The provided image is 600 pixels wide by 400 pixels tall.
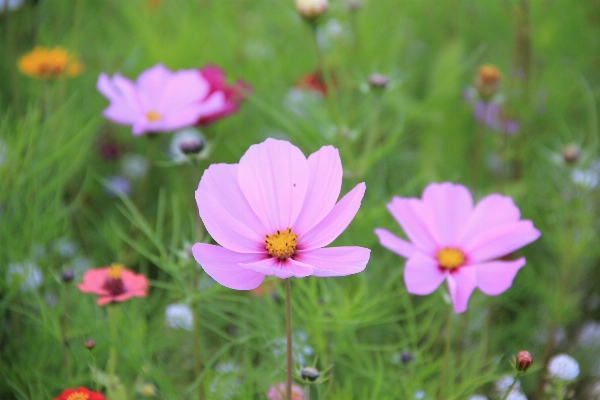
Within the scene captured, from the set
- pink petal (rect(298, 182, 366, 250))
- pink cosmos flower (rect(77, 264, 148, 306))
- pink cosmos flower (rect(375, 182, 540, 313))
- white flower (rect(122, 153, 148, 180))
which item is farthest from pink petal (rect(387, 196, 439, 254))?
white flower (rect(122, 153, 148, 180))

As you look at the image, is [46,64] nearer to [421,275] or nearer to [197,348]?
[197,348]

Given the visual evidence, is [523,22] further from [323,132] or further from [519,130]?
[323,132]

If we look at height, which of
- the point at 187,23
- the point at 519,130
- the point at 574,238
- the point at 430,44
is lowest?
the point at 574,238

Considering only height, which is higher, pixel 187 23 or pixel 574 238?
pixel 187 23

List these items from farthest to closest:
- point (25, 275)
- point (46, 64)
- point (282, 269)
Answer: point (46, 64) → point (25, 275) → point (282, 269)

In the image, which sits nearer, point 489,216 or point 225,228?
point 225,228

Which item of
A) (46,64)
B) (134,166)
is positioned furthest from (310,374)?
(134,166)

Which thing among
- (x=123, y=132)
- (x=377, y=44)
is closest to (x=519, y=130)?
(x=377, y=44)
